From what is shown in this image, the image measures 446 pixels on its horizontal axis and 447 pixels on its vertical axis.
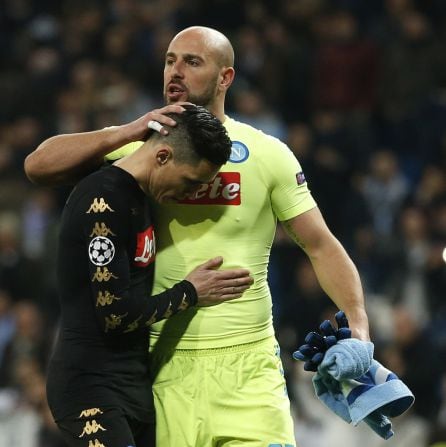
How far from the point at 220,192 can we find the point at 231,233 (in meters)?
0.16

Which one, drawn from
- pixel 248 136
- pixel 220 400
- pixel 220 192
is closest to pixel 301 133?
pixel 248 136

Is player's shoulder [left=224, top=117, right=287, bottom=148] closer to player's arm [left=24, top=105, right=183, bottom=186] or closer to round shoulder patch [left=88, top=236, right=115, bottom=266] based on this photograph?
player's arm [left=24, top=105, right=183, bottom=186]

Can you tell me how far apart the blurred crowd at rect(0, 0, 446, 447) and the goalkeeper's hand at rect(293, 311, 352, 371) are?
356cm

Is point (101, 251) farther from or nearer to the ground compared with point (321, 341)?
farther from the ground

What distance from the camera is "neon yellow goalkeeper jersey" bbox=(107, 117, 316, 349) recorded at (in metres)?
4.35

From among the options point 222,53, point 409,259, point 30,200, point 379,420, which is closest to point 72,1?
point 30,200

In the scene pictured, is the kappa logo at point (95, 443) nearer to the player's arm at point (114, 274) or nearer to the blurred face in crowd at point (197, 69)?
the player's arm at point (114, 274)

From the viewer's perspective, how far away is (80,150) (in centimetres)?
429

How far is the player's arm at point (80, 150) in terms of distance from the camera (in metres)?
4.22

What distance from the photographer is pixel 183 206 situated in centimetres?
437

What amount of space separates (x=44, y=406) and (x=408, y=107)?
4190mm

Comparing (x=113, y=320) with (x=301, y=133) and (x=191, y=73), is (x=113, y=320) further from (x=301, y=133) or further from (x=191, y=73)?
(x=301, y=133)

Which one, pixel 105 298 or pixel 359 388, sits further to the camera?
pixel 359 388

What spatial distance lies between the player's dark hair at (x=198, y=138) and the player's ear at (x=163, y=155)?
0.02 meters
